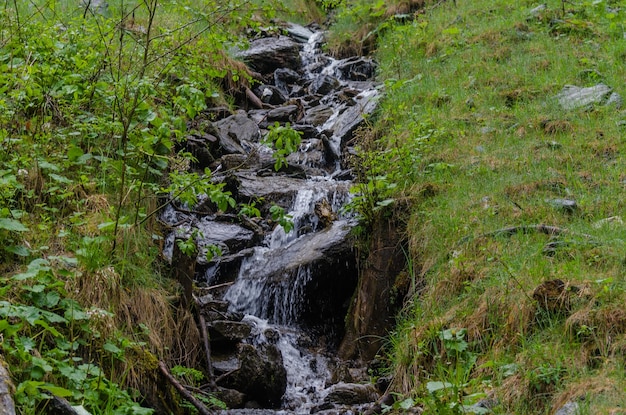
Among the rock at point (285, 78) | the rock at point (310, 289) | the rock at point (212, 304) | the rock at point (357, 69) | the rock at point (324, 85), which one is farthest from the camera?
the rock at point (285, 78)

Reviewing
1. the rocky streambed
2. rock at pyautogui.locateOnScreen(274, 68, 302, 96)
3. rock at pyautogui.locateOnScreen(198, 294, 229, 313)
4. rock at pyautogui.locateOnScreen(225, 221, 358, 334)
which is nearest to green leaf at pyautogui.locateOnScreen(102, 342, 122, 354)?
the rocky streambed

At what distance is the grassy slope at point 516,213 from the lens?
11.7 ft

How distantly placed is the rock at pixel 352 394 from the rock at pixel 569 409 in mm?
1887

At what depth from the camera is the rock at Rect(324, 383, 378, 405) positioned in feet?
15.6

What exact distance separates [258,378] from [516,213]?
251 centimetres

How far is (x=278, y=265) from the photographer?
6.52 m

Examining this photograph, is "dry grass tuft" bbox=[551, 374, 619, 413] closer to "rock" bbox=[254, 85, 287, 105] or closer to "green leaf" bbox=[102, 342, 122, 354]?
"green leaf" bbox=[102, 342, 122, 354]

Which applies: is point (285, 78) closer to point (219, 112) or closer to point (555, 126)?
point (219, 112)

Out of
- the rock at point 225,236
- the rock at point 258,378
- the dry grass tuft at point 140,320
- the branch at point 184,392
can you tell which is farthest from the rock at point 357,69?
the branch at point 184,392

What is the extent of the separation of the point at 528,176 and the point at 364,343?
218 cm

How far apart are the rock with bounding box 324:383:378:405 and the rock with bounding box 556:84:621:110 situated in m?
4.27

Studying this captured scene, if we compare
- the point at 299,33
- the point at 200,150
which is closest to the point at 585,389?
the point at 200,150

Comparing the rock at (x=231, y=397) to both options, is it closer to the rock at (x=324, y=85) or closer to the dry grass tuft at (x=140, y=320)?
the dry grass tuft at (x=140, y=320)

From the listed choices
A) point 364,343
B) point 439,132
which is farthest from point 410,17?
point 364,343
